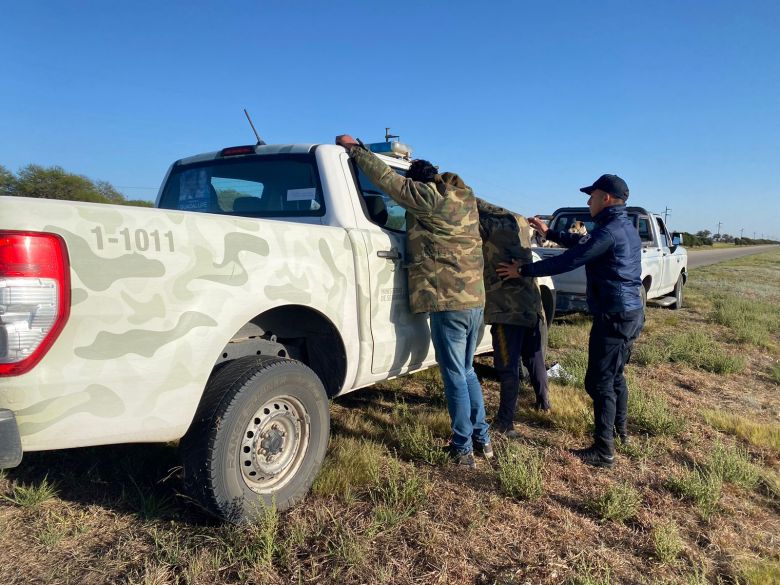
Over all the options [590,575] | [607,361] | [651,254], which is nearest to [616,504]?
[590,575]

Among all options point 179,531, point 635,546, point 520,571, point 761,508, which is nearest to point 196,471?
point 179,531

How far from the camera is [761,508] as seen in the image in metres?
3.24

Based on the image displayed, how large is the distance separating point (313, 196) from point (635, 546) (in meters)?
2.70

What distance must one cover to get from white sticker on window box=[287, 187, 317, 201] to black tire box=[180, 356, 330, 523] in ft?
4.04

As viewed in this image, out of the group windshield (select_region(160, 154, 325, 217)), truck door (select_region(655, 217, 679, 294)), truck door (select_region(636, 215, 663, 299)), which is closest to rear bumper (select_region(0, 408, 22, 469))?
windshield (select_region(160, 154, 325, 217))

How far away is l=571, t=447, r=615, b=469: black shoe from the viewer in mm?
3660

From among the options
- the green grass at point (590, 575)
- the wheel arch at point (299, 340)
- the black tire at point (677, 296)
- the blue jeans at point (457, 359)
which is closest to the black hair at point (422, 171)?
the blue jeans at point (457, 359)

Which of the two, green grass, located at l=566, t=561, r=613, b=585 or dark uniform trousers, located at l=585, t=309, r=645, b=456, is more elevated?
dark uniform trousers, located at l=585, t=309, r=645, b=456

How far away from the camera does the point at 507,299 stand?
4.13 m

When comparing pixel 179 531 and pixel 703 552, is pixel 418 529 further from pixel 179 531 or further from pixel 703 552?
pixel 703 552

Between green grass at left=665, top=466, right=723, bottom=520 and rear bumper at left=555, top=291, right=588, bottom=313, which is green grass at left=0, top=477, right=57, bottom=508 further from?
rear bumper at left=555, top=291, right=588, bottom=313

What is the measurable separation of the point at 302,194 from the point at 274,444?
1.65m

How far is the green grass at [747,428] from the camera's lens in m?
4.13

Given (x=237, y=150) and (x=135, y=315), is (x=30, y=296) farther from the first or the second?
(x=237, y=150)
